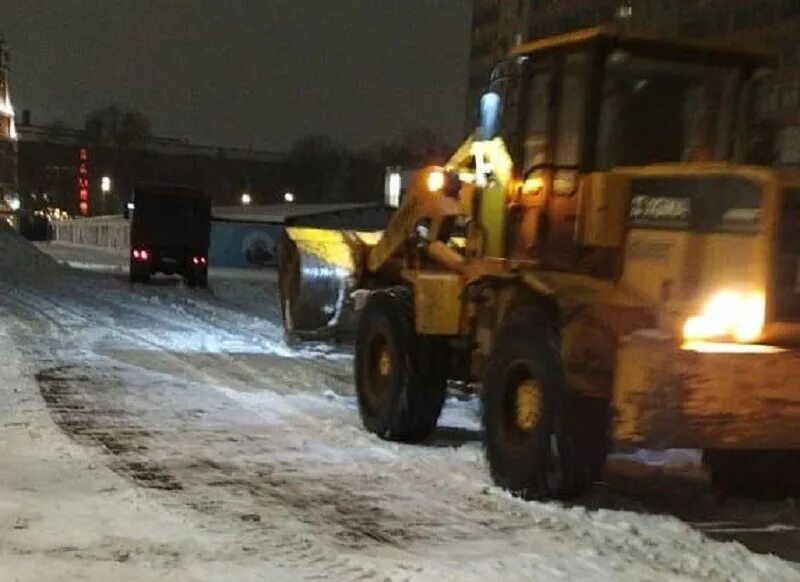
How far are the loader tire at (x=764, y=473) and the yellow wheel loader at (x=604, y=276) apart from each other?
16mm

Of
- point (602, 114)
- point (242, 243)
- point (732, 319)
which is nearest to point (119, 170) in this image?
point (242, 243)

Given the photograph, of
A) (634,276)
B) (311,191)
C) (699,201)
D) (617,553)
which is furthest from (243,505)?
(311,191)

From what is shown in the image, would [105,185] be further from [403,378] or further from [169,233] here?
[403,378]

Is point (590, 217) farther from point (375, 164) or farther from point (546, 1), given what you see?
point (375, 164)

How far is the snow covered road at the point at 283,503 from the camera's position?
610 centimetres

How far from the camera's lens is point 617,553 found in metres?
6.42

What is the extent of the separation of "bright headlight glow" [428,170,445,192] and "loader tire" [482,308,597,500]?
2159 millimetres

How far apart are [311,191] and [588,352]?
332 feet

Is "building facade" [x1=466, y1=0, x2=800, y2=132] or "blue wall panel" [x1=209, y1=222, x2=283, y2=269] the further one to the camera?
"building facade" [x1=466, y1=0, x2=800, y2=132]

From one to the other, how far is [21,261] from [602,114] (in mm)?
31397

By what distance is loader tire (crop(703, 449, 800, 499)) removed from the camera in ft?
27.1

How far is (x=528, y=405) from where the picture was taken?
786 centimetres

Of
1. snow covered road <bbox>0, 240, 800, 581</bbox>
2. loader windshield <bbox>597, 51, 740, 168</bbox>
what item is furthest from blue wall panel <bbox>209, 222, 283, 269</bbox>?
loader windshield <bbox>597, 51, 740, 168</bbox>

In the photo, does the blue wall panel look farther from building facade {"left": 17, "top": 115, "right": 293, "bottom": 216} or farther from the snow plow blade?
the snow plow blade
